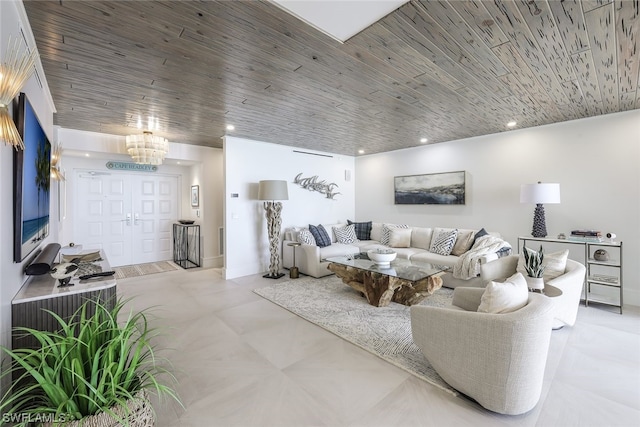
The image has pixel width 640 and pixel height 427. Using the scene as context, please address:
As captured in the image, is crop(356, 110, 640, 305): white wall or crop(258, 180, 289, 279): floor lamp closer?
crop(356, 110, 640, 305): white wall

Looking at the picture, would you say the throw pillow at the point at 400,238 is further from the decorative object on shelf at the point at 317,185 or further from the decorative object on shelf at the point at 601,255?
the decorative object on shelf at the point at 601,255

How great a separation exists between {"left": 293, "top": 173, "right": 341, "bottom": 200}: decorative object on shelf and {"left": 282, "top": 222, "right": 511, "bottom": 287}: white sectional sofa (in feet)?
2.60

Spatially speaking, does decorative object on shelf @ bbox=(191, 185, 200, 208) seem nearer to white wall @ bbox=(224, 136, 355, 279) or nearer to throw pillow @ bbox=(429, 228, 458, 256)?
white wall @ bbox=(224, 136, 355, 279)

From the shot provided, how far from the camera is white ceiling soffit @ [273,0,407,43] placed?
1649 mm

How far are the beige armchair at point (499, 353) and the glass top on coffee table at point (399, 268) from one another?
1273 millimetres

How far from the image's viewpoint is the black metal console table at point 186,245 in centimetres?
607

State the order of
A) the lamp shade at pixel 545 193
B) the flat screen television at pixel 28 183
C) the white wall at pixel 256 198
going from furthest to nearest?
the white wall at pixel 256 198
the lamp shade at pixel 545 193
the flat screen television at pixel 28 183

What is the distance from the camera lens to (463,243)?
14.9 feet

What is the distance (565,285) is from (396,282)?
1.57 metres

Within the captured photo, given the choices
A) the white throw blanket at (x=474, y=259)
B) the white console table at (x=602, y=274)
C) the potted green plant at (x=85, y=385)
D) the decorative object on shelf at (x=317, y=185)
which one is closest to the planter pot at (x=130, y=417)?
the potted green plant at (x=85, y=385)

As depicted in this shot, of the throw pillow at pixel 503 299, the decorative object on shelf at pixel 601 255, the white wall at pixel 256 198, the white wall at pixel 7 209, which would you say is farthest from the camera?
the white wall at pixel 256 198

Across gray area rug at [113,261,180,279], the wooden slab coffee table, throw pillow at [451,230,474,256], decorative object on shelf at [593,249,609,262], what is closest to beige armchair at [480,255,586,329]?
the wooden slab coffee table

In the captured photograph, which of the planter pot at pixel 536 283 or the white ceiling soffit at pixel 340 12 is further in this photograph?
the planter pot at pixel 536 283

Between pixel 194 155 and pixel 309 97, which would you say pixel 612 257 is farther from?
pixel 194 155
